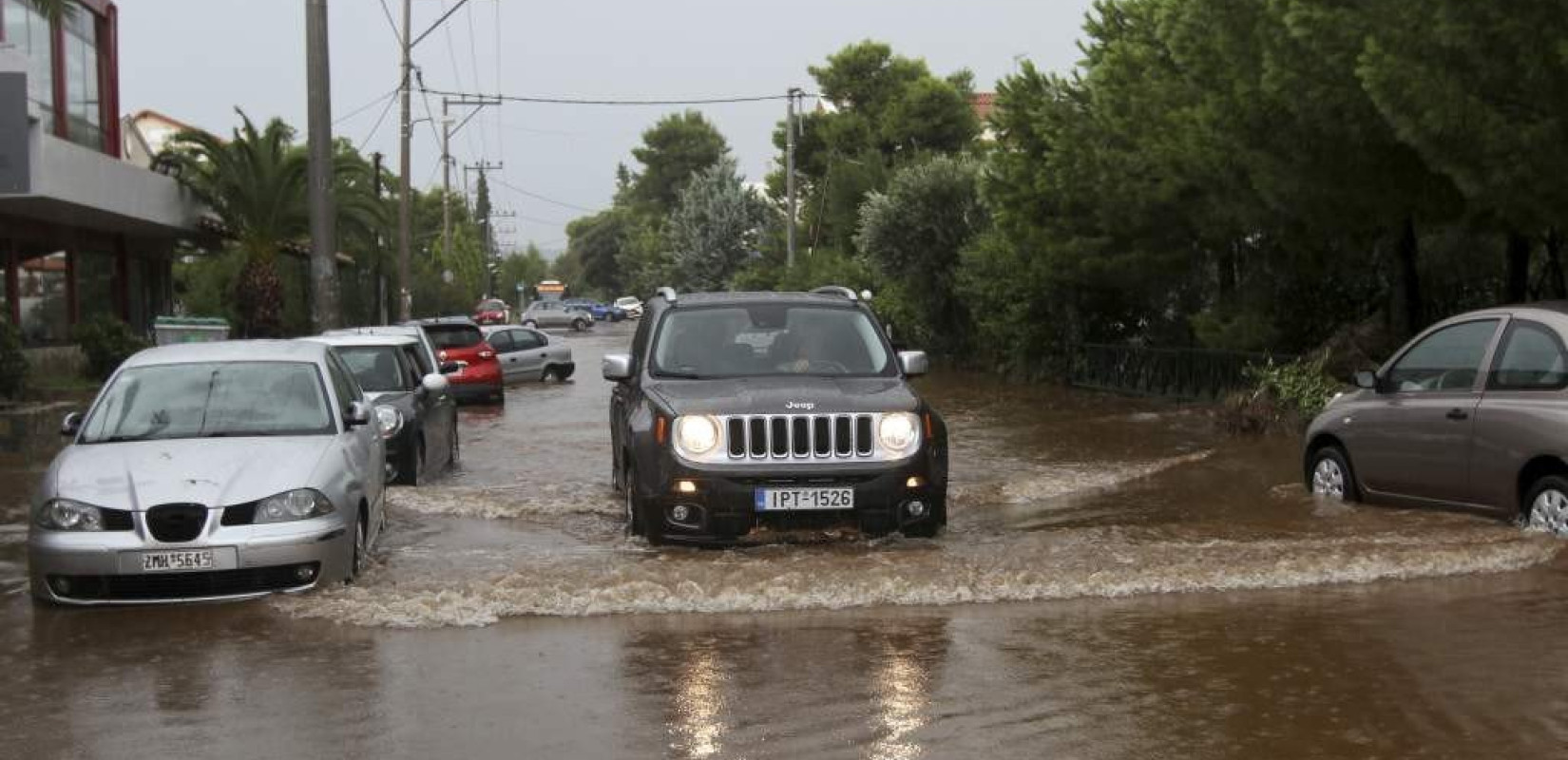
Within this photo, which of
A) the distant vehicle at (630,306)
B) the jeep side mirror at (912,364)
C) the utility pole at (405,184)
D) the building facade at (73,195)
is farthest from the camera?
the distant vehicle at (630,306)

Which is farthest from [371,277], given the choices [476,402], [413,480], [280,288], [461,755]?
[461,755]

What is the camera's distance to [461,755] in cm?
577

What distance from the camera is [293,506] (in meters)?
8.81

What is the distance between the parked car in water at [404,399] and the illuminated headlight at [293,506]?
460 centimetres

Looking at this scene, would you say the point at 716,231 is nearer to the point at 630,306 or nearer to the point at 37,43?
the point at 630,306

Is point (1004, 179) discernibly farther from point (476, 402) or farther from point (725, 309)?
point (725, 309)

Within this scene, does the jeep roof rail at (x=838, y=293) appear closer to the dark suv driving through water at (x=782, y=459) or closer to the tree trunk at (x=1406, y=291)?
the dark suv driving through water at (x=782, y=459)

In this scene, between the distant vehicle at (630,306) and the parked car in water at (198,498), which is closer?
the parked car in water at (198,498)

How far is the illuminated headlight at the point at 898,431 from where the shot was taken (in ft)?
33.2

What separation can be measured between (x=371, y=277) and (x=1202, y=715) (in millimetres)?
51875

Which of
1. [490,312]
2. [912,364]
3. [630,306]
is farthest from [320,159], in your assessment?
[630,306]

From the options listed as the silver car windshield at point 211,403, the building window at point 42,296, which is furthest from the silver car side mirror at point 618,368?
the building window at point 42,296

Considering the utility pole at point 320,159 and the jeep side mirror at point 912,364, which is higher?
the utility pole at point 320,159

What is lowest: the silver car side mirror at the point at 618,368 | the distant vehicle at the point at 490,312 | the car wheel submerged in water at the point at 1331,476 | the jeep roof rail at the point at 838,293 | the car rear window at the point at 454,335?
the car wheel submerged in water at the point at 1331,476
